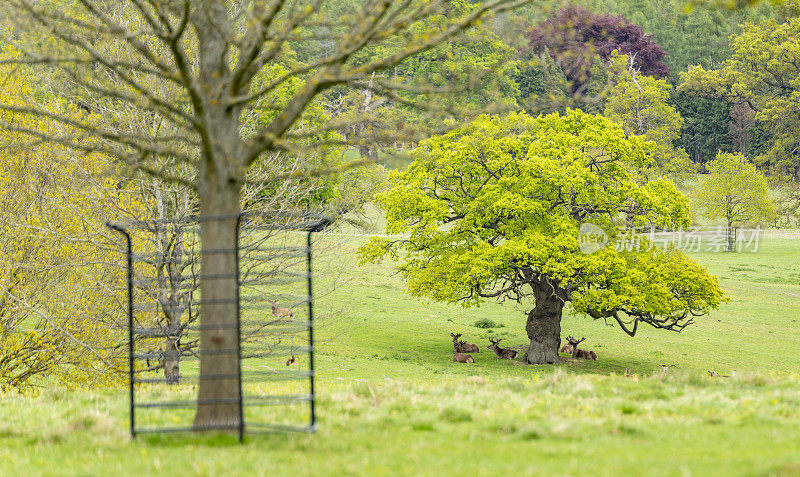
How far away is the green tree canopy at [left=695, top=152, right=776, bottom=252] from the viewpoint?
196ft

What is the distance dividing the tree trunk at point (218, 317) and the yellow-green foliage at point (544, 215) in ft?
67.9

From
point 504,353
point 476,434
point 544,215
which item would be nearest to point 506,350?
point 504,353

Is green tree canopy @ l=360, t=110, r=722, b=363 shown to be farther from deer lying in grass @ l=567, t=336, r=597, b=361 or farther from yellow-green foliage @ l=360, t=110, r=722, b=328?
deer lying in grass @ l=567, t=336, r=597, b=361

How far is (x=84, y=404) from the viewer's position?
36.0 feet

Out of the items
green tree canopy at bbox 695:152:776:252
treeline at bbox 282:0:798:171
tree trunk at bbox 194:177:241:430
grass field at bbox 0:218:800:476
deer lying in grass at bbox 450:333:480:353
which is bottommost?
deer lying in grass at bbox 450:333:480:353

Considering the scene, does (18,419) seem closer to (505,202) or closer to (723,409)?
(723,409)

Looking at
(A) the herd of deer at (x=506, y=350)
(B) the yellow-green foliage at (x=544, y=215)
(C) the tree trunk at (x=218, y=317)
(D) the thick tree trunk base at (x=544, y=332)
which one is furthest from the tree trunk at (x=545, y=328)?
(C) the tree trunk at (x=218, y=317)

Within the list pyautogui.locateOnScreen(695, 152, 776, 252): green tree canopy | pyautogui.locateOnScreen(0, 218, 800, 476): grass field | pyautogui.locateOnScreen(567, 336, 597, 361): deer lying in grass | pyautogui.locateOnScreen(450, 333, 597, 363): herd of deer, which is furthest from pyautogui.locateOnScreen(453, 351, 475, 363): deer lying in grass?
pyautogui.locateOnScreen(695, 152, 776, 252): green tree canopy

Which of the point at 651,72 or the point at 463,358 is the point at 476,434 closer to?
the point at 463,358

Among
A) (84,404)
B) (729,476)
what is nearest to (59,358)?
(84,404)

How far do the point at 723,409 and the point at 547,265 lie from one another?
746 inches

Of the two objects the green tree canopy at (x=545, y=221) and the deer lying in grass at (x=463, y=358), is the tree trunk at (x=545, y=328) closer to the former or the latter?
the green tree canopy at (x=545, y=221)

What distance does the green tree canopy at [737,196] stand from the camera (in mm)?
59750

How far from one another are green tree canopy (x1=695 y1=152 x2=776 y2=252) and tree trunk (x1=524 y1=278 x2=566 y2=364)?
116 ft
